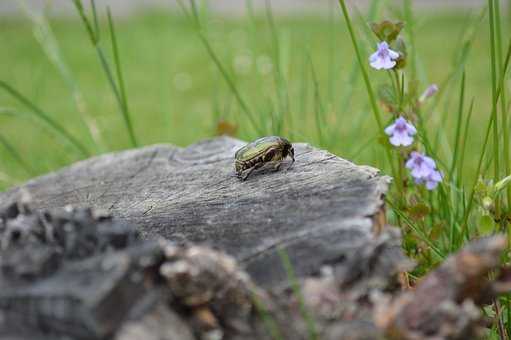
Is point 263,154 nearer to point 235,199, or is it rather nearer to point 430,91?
point 235,199

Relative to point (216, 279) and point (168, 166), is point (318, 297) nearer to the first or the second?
point (216, 279)

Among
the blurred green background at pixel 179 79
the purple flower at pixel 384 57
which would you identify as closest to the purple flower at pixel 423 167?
the purple flower at pixel 384 57

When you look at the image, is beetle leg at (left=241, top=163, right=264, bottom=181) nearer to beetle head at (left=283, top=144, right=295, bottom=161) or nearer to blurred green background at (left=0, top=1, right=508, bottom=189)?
beetle head at (left=283, top=144, right=295, bottom=161)

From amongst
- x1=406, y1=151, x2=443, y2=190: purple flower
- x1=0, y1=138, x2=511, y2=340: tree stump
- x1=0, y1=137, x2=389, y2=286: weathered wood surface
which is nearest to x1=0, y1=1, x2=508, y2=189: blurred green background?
x1=0, y1=137, x2=389, y2=286: weathered wood surface

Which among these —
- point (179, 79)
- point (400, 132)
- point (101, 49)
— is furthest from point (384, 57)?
point (179, 79)

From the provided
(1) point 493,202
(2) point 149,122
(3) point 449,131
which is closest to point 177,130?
(2) point 149,122

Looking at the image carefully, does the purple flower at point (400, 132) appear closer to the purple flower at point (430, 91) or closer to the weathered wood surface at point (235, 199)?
the weathered wood surface at point (235, 199)
